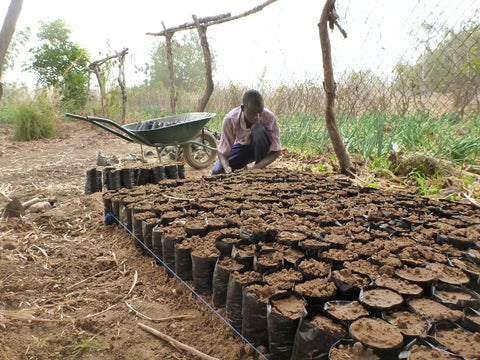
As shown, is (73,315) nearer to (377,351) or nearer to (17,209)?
(377,351)

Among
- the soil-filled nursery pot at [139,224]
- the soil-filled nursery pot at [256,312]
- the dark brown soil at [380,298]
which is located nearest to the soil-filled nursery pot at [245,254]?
the soil-filled nursery pot at [256,312]

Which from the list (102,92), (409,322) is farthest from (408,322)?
(102,92)

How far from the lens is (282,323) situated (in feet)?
3.30

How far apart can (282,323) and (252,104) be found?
232cm

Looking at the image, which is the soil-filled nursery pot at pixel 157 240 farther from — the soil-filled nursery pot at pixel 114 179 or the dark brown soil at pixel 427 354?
the soil-filled nursery pot at pixel 114 179

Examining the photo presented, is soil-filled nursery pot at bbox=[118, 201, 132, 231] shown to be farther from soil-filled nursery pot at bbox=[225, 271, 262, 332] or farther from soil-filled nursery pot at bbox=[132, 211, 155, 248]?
soil-filled nursery pot at bbox=[225, 271, 262, 332]

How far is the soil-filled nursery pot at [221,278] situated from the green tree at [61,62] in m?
12.3

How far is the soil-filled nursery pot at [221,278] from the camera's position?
133 centimetres

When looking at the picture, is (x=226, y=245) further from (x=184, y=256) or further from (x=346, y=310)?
(x=346, y=310)

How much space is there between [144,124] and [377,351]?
4178mm

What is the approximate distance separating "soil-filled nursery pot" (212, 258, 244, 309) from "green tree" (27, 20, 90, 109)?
486 inches

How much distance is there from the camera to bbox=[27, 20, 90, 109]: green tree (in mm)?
11961

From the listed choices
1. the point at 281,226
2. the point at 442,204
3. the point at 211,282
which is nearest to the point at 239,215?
the point at 281,226

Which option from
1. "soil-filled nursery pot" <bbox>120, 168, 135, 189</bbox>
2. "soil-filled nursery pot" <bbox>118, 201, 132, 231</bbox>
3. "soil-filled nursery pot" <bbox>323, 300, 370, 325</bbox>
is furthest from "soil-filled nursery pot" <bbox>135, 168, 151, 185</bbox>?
"soil-filled nursery pot" <bbox>323, 300, 370, 325</bbox>
